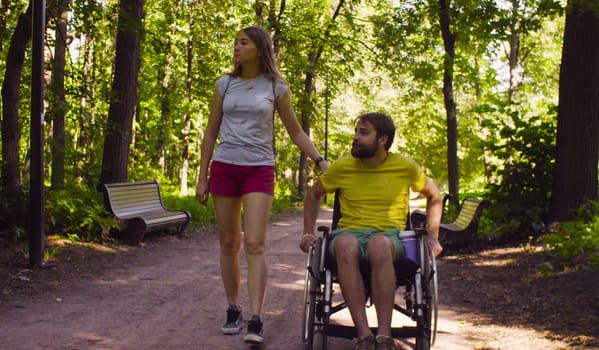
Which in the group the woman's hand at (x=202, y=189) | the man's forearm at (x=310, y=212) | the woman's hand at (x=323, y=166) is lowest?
the man's forearm at (x=310, y=212)

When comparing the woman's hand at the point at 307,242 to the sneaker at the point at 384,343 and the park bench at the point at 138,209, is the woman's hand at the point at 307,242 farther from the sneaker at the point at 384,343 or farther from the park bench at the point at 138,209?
the park bench at the point at 138,209

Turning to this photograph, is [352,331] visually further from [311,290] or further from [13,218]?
[13,218]

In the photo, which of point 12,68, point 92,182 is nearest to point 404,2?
point 92,182

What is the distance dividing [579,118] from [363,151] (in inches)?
243

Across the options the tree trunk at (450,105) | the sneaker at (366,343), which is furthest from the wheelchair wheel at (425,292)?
the tree trunk at (450,105)

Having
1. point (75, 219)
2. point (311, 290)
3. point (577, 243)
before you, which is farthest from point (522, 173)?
point (311, 290)

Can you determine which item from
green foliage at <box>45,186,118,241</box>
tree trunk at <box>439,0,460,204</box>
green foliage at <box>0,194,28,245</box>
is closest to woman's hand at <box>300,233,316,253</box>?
green foliage at <box>0,194,28,245</box>

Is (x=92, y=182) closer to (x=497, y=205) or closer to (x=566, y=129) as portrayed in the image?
(x=497, y=205)

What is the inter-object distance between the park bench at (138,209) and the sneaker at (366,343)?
290 inches

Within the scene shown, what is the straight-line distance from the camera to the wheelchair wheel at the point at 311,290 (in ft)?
14.0

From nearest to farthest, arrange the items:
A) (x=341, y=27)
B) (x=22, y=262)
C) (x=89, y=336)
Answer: (x=89, y=336), (x=22, y=262), (x=341, y=27)

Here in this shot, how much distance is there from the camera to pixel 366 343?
13.2 feet

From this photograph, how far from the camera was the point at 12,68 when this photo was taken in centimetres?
999

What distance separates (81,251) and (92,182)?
159 inches
